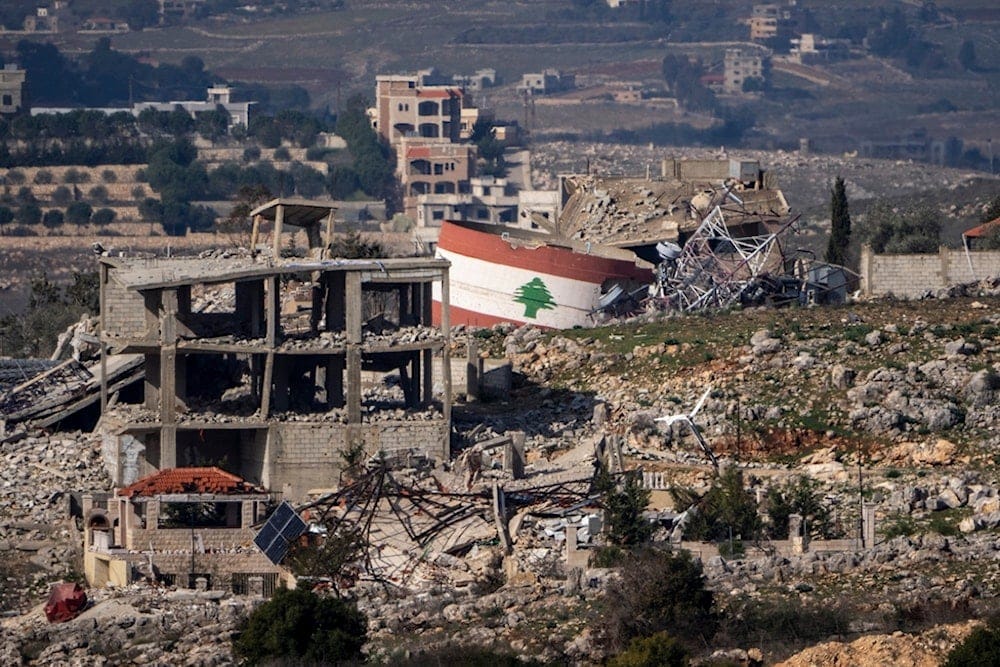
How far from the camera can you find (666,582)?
30391 millimetres

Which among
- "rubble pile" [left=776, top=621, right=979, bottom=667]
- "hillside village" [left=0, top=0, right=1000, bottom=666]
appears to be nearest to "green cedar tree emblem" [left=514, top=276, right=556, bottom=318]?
"hillside village" [left=0, top=0, right=1000, bottom=666]

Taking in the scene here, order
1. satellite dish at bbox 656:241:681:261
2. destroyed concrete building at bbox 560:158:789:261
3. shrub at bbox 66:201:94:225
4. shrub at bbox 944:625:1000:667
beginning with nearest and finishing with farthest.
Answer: shrub at bbox 944:625:1000:667 → satellite dish at bbox 656:241:681:261 → destroyed concrete building at bbox 560:158:789:261 → shrub at bbox 66:201:94:225

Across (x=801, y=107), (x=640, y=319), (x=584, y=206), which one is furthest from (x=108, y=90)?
(x=640, y=319)

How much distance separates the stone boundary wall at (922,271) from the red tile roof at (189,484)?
15348 millimetres

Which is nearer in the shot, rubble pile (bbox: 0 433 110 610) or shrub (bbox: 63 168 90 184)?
rubble pile (bbox: 0 433 110 610)

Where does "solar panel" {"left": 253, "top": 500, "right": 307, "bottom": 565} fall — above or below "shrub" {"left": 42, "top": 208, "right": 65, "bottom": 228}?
above

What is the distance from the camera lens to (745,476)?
36531mm

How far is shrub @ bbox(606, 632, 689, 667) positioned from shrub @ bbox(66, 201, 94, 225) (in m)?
95.0

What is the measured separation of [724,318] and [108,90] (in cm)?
14538

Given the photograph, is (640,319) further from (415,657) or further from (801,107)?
(801,107)

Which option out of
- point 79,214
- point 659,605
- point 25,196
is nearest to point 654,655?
point 659,605

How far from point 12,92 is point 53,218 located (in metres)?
30.4

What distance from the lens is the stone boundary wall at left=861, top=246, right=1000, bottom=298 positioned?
4781cm

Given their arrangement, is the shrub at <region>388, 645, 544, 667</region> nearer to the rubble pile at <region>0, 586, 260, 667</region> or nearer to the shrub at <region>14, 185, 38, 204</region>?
the rubble pile at <region>0, 586, 260, 667</region>
